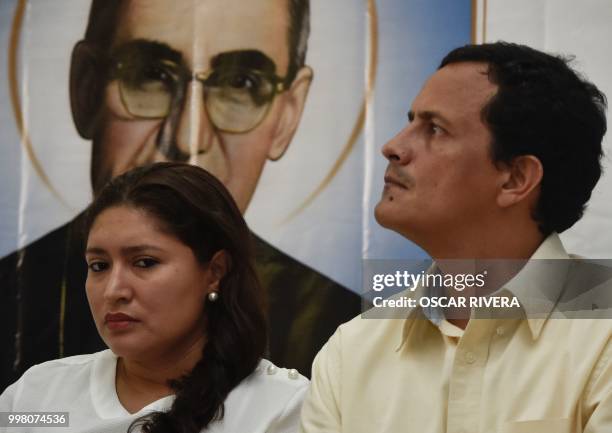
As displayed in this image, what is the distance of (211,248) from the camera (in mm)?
1945

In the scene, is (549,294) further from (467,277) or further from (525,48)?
(525,48)

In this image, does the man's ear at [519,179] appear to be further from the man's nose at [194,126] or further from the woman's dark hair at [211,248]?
the man's nose at [194,126]

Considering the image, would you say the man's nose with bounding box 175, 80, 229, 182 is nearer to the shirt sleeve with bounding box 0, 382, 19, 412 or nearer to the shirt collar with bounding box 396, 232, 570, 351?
the shirt sleeve with bounding box 0, 382, 19, 412

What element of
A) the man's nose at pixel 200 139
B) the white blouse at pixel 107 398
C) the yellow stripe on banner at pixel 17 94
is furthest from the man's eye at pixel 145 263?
the yellow stripe on banner at pixel 17 94

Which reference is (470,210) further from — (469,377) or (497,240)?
(469,377)

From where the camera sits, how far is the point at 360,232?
89.1 inches

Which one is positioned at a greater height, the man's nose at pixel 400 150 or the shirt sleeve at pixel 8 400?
the man's nose at pixel 400 150

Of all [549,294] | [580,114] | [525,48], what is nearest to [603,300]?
[549,294]

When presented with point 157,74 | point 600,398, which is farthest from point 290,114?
point 600,398

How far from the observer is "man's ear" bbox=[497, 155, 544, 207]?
5.59 feet

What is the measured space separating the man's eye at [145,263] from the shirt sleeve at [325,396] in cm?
40

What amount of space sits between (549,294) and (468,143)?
1.06 ft

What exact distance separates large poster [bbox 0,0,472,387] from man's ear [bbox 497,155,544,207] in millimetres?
566
